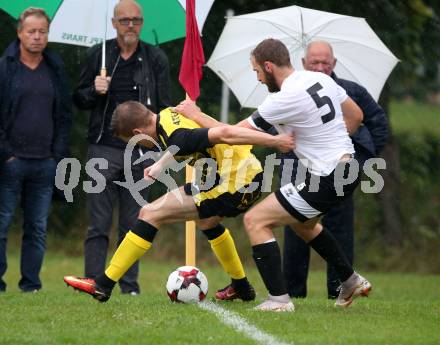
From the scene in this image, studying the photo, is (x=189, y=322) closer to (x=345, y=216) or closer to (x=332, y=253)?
(x=332, y=253)

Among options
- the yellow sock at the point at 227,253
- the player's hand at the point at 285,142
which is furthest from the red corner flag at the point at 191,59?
the player's hand at the point at 285,142

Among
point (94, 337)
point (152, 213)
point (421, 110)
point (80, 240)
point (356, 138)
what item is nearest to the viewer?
point (94, 337)

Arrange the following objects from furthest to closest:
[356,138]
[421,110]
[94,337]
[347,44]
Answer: [421,110] → [347,44] → [356,138] → [94,337]

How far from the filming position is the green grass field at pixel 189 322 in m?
6.55

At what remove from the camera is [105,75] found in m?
9.56

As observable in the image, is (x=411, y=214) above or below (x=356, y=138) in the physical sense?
below

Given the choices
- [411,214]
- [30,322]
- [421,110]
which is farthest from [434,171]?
[30,322]

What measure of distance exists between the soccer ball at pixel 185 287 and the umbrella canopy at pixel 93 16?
2649 millimetres

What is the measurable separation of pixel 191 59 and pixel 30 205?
195cm

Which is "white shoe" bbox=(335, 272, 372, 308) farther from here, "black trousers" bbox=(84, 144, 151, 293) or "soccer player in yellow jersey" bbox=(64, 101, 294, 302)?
"black trousers" bbox=(84, 144, 151, 293)

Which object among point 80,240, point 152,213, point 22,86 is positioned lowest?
point 80,240

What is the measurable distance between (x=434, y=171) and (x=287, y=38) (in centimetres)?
696

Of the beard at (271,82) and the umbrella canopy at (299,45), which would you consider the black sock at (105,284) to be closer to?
the beard at (271,82)

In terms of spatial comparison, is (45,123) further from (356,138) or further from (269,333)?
(269,333)
